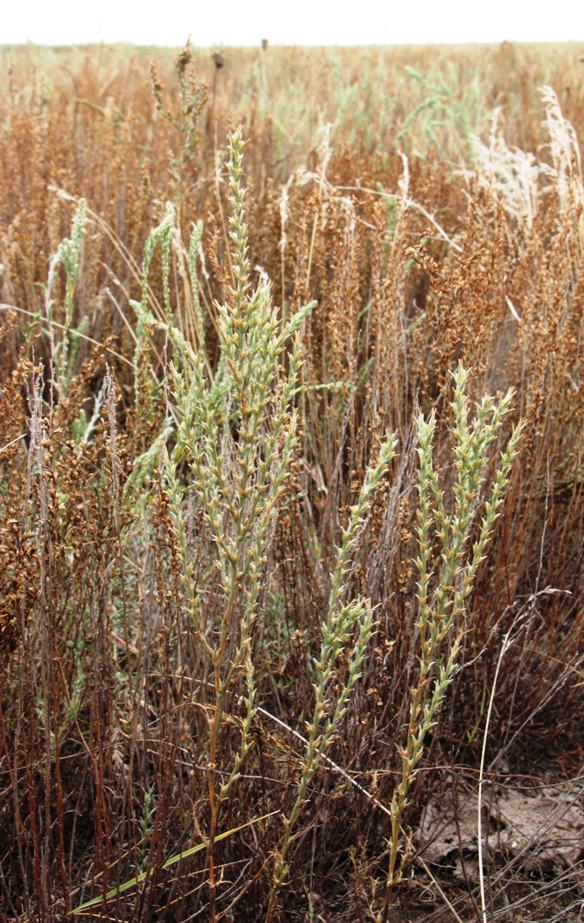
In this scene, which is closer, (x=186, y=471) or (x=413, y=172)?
(x=186, y=471)

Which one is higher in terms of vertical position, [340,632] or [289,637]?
[340,632]

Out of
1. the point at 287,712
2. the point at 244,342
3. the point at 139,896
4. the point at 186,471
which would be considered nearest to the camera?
the point at 244,342

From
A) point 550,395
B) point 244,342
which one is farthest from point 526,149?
point 244,342

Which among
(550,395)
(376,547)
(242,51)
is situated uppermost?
(242,51)

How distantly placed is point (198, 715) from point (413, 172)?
2536 mm

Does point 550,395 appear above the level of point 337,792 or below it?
above

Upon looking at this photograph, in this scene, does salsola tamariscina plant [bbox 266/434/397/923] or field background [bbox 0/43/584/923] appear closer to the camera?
salsola tamariscina plant [bbox 266/434/397/923]

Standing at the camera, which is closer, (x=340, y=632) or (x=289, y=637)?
(x=340, y=632)

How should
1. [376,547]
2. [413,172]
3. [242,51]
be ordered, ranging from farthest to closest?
[242,51] < [413,172] < [376,547]

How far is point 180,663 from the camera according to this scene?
1.04m

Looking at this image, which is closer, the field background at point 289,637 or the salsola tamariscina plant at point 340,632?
the salsola tamariscina plant at point 340,632

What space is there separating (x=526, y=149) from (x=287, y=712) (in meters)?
3.51

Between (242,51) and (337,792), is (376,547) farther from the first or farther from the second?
(242,51)

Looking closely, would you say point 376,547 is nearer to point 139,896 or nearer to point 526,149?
point 139,896
